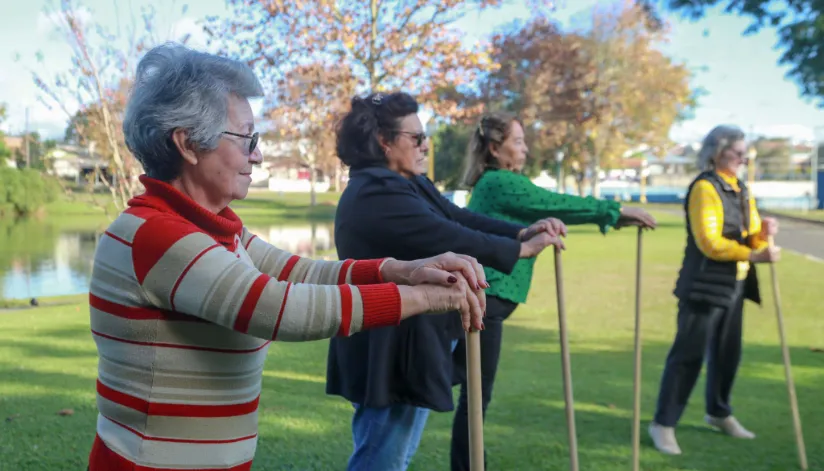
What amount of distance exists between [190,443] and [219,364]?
19 centimetres

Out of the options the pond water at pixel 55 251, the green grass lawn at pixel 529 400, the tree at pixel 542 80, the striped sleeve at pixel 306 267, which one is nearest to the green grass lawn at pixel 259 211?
the pond water at pixel 55 251

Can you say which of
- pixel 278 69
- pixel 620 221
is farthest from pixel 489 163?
pixel 278 69

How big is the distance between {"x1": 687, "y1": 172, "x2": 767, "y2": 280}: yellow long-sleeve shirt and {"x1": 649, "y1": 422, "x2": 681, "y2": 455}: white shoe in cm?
115

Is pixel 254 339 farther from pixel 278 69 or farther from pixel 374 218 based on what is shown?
pixel 278 69

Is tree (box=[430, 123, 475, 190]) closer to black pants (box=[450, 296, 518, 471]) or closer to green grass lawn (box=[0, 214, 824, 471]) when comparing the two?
green grass lawn (box=[0, 214, 824, 471])

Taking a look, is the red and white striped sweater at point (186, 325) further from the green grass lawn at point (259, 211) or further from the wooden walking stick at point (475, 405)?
the green grass lawn at point (259, 211)

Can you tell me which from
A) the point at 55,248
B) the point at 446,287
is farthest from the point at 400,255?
the point at 55,248

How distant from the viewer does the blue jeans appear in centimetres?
350

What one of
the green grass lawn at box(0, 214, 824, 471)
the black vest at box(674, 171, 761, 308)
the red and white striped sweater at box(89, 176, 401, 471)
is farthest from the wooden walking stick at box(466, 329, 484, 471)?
→ the black vest at box(674, 171, 761, 308)

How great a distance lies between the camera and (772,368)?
791cm

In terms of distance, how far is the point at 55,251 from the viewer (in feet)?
72.3

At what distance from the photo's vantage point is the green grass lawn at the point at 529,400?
5.23 metres

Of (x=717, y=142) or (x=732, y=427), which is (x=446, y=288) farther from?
(x=732, y=427)

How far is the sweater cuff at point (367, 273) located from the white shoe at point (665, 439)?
369 cm
